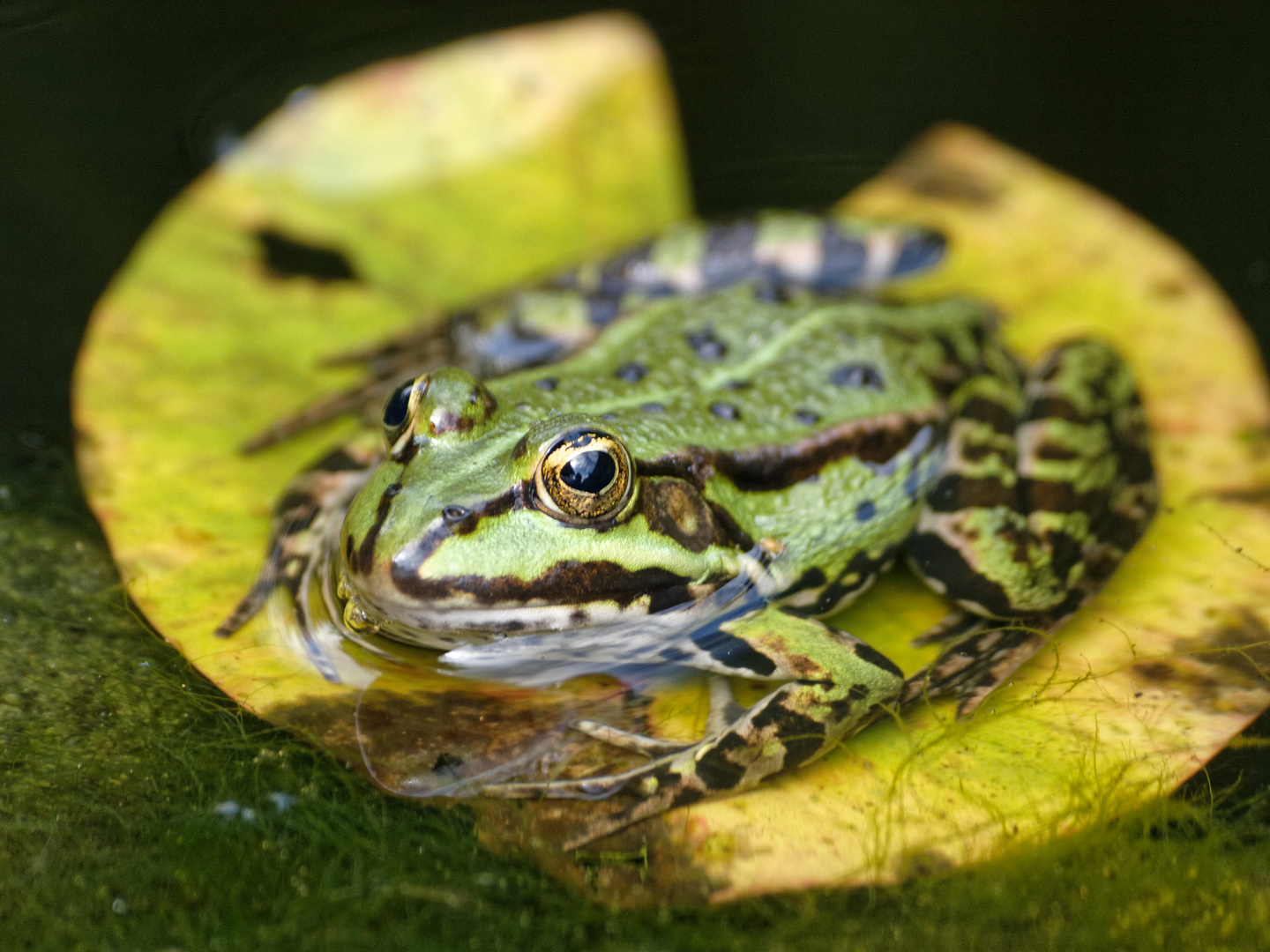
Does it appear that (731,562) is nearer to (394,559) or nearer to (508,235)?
(394,559)

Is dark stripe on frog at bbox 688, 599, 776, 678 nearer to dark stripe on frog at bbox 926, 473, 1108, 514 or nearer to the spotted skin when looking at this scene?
dark stripe on frog at bbox 926, 473, 1108, 514

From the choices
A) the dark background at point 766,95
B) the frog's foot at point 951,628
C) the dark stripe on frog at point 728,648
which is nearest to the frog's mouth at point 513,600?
the dark stripe on frog at point 728,648

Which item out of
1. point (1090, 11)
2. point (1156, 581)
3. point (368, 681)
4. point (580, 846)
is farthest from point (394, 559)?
point (1090, 11)

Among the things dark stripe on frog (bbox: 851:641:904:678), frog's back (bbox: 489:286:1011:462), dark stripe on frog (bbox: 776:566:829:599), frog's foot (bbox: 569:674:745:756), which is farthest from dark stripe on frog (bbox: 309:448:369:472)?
dark stripe on frog (bbox: 851:641:904:678)

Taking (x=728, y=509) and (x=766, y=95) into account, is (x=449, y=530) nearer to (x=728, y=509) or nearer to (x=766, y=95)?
(x=728, y=509)

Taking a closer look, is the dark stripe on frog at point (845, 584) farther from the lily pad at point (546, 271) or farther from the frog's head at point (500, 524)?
the frog's head at point (500, 524)

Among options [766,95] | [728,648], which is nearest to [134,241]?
[766,95]
